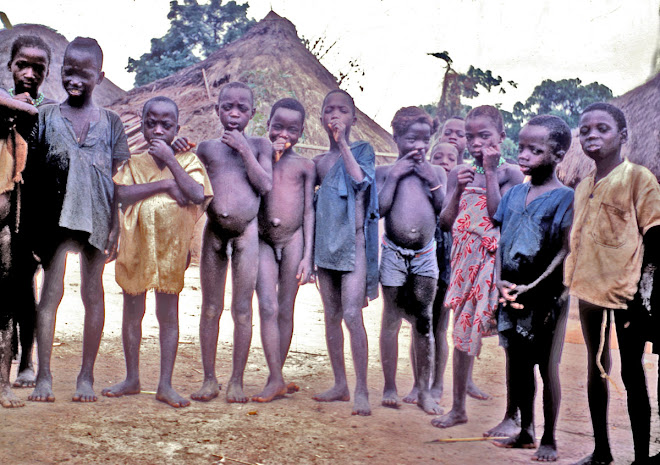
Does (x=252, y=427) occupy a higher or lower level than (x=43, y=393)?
lower

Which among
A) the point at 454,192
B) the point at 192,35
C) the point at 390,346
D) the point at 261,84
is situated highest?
the point at 192,35

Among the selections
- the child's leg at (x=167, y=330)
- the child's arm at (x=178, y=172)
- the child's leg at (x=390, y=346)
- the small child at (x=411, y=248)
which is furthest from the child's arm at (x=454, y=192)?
the child's leg at (x=167, y=330)

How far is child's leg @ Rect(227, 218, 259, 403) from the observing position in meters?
3.90

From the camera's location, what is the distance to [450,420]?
3605 millimetres

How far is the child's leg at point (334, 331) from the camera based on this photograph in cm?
398

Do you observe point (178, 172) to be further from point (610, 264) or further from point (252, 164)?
point (610, 264)

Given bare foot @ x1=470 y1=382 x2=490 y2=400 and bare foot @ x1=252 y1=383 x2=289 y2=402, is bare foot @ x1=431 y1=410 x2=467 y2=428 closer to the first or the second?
bare foot @ x1=470 y1=382 x2=490 y2=400

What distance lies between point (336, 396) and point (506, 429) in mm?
1001

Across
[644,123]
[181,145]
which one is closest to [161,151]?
[181,145]

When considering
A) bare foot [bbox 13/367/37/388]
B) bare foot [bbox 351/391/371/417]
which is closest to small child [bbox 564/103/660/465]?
bare foot [bbox 351/391/371/417]

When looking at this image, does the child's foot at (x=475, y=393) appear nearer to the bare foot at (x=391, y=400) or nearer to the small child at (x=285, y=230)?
the bare foot at (x=391, y=400)

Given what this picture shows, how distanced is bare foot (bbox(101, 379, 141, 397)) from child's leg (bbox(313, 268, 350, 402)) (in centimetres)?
103

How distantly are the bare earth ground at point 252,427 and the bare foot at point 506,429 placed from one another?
8cm

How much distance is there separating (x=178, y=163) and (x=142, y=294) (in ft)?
2.50
